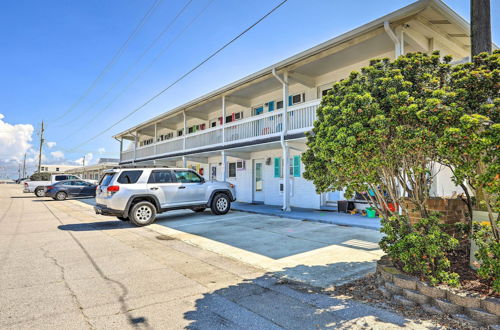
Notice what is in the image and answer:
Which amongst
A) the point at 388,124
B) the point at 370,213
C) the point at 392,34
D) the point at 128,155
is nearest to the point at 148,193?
the point at 370,213

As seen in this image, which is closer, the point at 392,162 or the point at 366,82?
the point at 392,162

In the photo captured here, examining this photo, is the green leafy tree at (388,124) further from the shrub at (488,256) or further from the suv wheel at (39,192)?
the suv wheel at (39,192)

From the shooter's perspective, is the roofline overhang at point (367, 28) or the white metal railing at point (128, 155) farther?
the white metal railing at point (128, 155)

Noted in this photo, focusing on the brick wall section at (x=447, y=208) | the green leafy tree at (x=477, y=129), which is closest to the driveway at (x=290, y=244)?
the brick wall section at (x=447, y=208)

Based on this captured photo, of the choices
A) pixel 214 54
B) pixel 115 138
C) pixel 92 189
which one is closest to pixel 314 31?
pixel 214 54

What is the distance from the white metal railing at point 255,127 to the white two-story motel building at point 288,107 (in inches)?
1.8

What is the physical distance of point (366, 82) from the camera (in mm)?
4070

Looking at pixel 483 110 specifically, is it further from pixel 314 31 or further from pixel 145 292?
pixel 314 31

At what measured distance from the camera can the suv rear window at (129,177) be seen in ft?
30.8

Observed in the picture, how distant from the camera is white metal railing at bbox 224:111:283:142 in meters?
12.7

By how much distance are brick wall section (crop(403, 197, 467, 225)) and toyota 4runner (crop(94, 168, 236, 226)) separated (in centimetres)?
756

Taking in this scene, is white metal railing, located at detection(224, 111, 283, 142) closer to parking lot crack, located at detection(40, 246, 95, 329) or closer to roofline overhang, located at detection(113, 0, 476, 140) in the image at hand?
roofline overhang, located at detection(113, 0, 476, 140)

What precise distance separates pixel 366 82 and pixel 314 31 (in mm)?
5782

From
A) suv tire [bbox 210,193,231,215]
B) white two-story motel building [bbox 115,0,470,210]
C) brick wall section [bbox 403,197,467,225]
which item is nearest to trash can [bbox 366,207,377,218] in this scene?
white two-story motel building [bbox 115,0,470,210]
